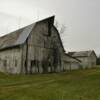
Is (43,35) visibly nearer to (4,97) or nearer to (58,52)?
(58,52)

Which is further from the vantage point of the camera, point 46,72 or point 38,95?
point 46,72

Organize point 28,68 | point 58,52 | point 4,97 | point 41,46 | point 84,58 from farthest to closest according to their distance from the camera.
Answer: point 84,58, point 58,52, point 41,46, point 28,68, point 4,97

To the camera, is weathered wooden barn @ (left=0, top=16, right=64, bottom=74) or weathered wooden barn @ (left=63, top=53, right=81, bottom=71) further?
weathered wooden barn @ (left=63, top=53, right=81, bottom=71)

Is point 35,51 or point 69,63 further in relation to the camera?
point 69,63

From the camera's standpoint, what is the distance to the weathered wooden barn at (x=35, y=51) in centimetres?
2803

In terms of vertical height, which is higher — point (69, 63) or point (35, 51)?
point (35, 51)

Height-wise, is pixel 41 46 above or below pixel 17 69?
above

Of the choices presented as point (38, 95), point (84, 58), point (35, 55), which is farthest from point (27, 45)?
point (84, 58)

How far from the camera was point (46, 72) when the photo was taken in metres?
30.2

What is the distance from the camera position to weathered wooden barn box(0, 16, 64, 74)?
1104 inches

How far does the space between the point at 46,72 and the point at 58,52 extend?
14.5ft

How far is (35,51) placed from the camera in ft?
95.8

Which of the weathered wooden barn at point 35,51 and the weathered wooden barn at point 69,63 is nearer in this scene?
the weathered wooden barn at point 35,51

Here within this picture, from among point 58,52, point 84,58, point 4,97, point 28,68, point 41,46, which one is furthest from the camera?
point 84,58
